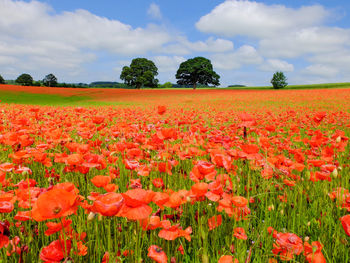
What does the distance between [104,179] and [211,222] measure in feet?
2.16

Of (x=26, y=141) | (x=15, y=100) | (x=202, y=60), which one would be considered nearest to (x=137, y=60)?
(x=202, y=60)

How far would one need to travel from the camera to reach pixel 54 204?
872 mm

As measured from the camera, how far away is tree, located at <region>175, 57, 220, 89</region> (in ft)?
207

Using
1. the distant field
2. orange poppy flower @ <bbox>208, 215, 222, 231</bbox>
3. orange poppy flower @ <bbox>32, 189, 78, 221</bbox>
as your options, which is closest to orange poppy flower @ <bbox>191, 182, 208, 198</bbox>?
orange poppy flower @ <bbox>208, 215, 222, 231</bbox>

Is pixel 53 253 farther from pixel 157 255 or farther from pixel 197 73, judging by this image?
pixel 197 73

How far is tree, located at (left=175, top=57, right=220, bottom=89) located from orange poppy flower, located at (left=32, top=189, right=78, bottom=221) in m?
62.9

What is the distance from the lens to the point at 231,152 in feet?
6.06

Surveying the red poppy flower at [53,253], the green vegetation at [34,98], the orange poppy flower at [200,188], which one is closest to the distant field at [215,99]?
the green vegetation at [34,98]

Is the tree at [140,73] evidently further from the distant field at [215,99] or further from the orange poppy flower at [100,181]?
the orange poppy flower at [100,181]

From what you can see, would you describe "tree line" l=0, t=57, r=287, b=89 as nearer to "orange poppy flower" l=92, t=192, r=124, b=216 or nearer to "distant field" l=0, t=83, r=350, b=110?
"distant field" l=0, t=83, r=350, b=110

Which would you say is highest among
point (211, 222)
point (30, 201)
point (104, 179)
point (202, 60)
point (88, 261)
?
point (202, 60)

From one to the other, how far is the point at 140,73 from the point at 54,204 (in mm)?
66645

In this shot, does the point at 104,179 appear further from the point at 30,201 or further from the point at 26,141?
the point at 26,141

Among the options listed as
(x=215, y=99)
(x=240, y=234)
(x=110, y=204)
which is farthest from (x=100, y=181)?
(x=215, y=99)
